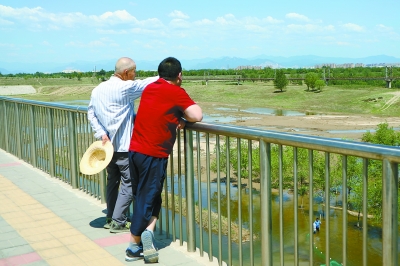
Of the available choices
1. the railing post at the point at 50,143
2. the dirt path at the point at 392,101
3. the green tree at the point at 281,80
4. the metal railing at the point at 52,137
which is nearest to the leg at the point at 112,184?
the metal railing at the point at 52,137

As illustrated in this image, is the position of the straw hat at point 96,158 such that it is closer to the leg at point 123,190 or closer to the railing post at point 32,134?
the leg at point 123,190

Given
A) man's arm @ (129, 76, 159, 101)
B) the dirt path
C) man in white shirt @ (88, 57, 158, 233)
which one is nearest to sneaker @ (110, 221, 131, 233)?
man in white shirt @ (88, 57, 158, 233)

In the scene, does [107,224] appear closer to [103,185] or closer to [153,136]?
[103,185]

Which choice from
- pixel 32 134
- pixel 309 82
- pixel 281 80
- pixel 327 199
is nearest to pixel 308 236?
pixel 327 199

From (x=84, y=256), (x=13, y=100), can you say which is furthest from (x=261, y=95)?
(x=84, y=256)

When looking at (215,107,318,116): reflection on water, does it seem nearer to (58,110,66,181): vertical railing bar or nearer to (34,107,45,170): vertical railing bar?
(34,107,45,170): vertical railing bar

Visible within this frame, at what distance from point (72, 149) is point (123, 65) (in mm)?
2512

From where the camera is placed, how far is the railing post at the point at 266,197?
347cm

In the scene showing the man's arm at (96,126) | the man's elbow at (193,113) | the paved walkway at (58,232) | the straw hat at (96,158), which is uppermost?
the man's elbow at (193,113)

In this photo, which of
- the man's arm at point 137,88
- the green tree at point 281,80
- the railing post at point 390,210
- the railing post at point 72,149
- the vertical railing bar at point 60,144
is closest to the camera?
the railing post at point 390,210

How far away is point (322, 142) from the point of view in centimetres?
298

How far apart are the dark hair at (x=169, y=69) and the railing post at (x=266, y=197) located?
0.96 metres

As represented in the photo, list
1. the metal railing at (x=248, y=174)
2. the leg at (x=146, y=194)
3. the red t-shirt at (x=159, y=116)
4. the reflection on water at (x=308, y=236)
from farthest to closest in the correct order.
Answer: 1. the reflection on water at (x=308, y=236)
2. the leg at (x=146, y=194)
3. the red t-shirt at (x=159, y=116)
4. the metal railing at (x=248, y=174)

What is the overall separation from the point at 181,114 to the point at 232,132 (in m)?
0.49
